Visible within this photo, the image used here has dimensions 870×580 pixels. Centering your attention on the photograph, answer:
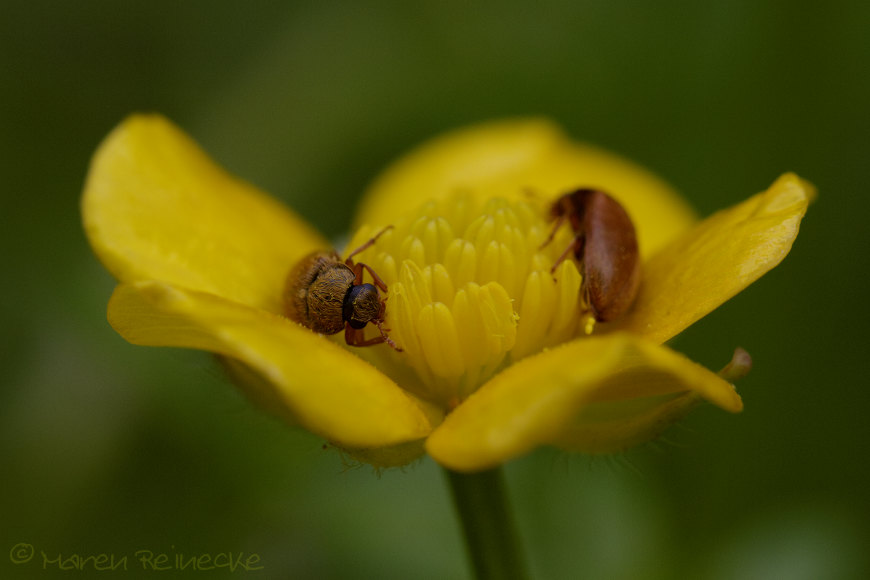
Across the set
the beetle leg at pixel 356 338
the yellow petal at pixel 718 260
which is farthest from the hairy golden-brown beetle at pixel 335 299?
the yellow petal at pixel 718 260

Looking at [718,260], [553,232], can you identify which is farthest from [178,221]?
[718,260]

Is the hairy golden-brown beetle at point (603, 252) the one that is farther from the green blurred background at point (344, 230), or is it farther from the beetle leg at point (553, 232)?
the green blurred background at point (344, 230)

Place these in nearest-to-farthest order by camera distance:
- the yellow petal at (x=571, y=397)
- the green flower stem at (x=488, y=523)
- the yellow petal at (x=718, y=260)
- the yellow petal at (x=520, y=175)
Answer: the yellow petal at (x=571, y=397)
the yellow petal at (x=718, y=260)
the green flower stem at (x=488, y=523)
the yellow petal at (x=520, y=175)

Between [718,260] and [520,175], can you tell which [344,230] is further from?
[718,260]

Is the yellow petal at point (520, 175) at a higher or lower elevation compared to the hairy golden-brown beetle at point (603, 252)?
higher

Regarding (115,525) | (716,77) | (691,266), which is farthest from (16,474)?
(716,77)

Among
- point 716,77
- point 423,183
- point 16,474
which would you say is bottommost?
point 16,474

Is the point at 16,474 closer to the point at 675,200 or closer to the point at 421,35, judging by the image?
the point at 675,200

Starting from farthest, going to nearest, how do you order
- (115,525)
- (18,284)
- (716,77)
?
(716,77) → (18,284) → (115,525)
